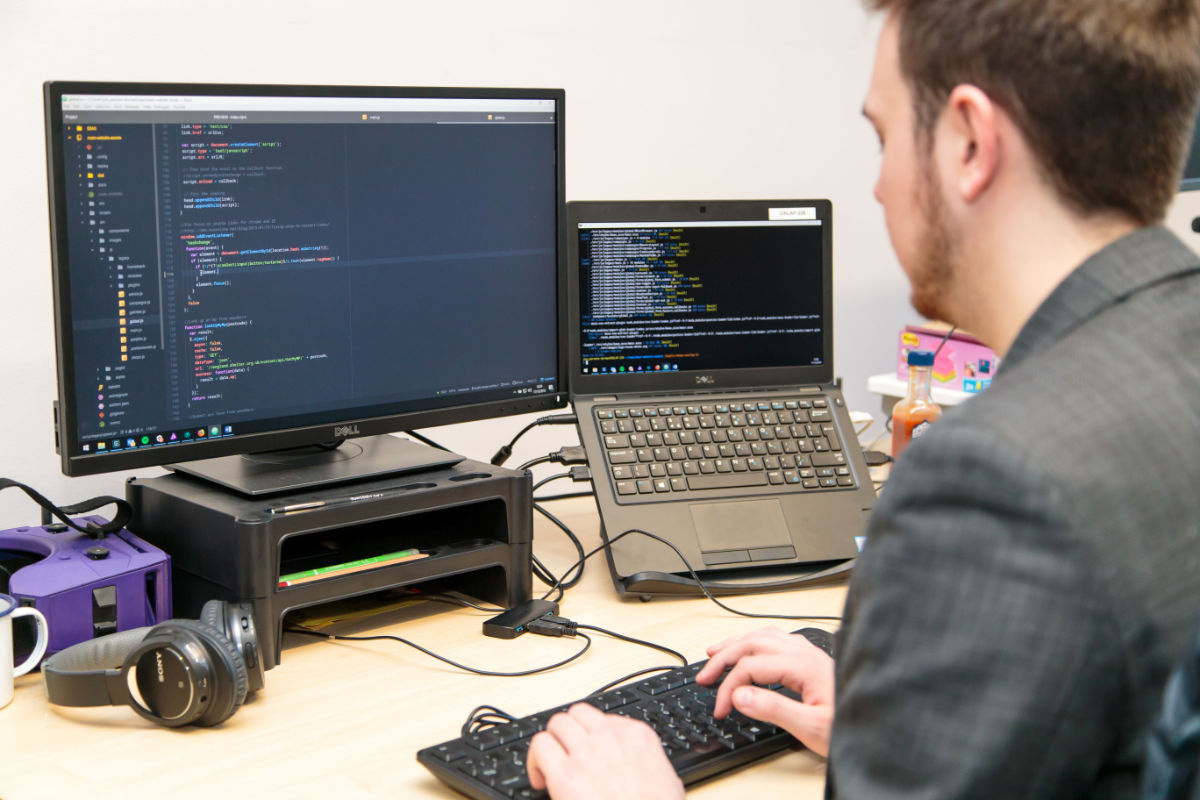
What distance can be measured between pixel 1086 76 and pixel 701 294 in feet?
2.51

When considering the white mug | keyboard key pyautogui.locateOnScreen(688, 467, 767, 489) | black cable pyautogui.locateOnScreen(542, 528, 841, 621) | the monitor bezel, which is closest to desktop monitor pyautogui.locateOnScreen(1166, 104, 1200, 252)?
the monitor bezel

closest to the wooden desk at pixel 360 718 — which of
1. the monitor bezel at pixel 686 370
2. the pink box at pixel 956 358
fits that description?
the monitor bezel at pixel 686 370

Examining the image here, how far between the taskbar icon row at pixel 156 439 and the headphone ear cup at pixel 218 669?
0.66ft

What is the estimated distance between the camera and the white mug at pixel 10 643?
100 cm

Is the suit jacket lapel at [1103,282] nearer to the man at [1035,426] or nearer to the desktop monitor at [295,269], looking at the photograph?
the man at [1035,426]

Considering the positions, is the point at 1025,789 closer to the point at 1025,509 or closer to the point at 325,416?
the point at 1025,509

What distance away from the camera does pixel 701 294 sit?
143 cm

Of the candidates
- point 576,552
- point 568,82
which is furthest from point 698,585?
point 568,82

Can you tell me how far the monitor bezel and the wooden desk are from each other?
27cm

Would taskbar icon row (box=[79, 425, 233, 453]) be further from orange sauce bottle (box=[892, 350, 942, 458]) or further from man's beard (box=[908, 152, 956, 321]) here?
orange sauce bottle (box=[892, 350, 942, 458])

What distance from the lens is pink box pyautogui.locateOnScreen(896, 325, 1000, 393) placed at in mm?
1948

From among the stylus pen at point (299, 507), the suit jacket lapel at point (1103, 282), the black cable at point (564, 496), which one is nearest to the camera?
the suit jacket lapel at point (1103, 282)

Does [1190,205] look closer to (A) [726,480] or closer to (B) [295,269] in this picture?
(A) [726,480]

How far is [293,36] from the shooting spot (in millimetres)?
1527
